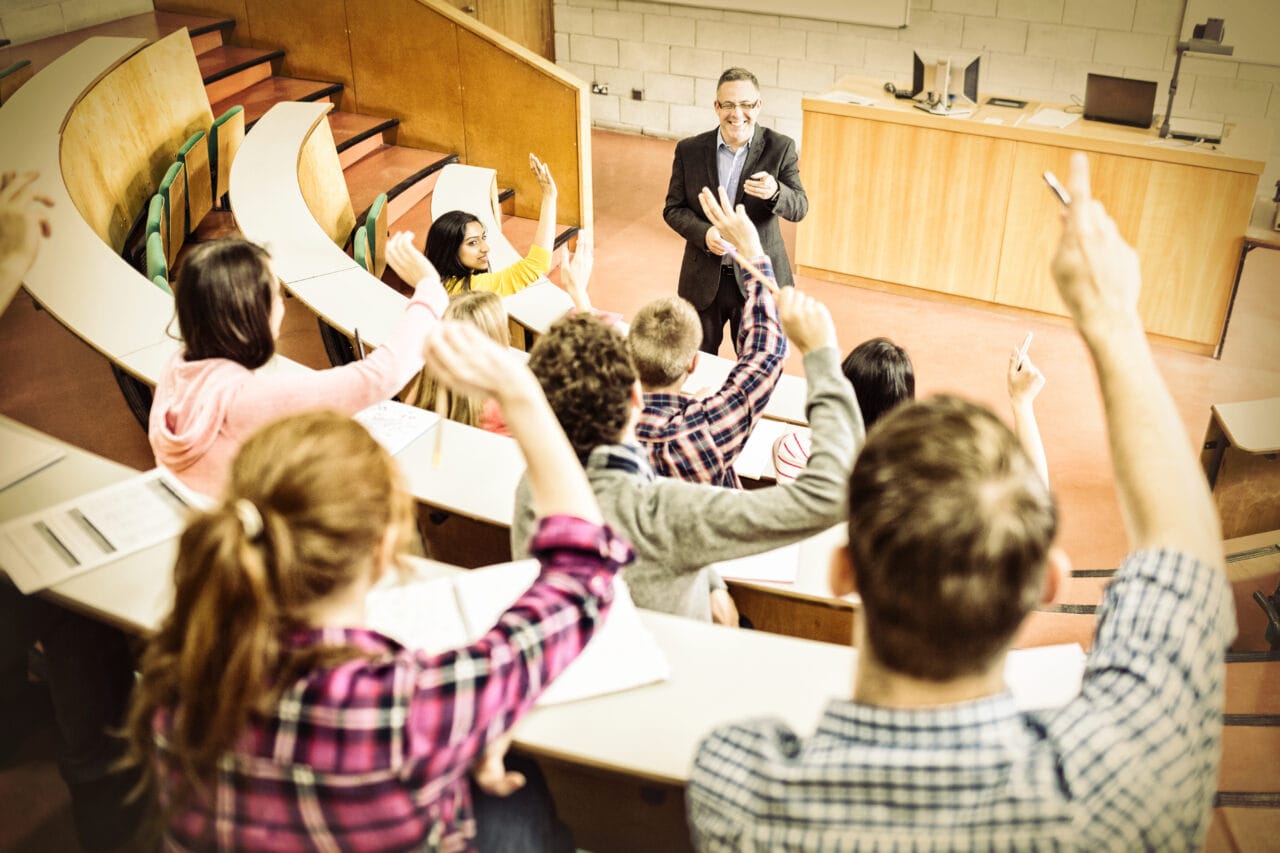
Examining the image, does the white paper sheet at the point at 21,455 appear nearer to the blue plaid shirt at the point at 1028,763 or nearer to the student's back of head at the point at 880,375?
the blue plaid shirt at the point at 1028,763

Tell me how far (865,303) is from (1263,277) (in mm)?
2215

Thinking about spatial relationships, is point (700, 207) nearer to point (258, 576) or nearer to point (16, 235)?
point (16, 235)

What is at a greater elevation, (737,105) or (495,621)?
(737,105)

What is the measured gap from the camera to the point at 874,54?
22.4 feet

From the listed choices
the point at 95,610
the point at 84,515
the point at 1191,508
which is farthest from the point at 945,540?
the point at 84,515

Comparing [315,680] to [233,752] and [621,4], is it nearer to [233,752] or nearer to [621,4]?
[233,752]

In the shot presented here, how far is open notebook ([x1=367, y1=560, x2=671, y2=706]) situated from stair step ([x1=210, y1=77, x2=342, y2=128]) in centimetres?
463

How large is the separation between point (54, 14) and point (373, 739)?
256 inches

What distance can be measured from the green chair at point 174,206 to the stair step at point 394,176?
879 mm

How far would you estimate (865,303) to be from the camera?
554cm

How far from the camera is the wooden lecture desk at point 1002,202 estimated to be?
4.77m

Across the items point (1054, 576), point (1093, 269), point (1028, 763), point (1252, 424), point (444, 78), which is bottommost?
point (1252, 424)

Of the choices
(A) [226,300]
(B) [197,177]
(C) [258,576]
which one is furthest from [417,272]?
(B) [197,177]

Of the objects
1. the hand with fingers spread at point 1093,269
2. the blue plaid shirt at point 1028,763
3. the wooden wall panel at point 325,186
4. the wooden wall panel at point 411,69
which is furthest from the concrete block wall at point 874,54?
the blue plaid shirt at point 1028,763
